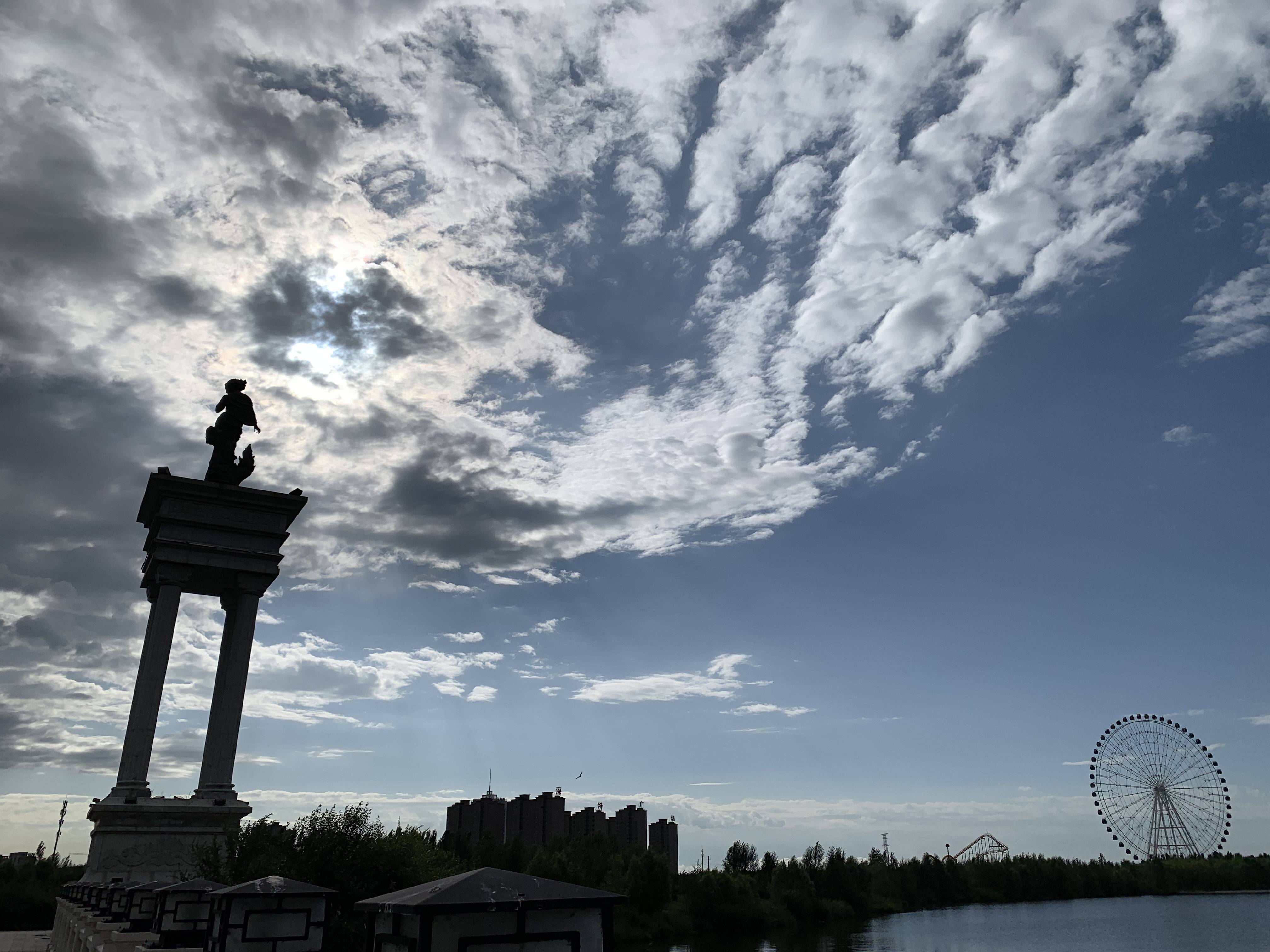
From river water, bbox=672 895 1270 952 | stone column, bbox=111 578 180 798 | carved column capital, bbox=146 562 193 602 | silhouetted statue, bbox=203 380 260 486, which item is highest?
silhouetted statue, bbox=203 380 260 486

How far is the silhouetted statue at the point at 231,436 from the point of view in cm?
3488

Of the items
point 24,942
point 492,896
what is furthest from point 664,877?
point 492,896

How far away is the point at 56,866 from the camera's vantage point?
6662cm

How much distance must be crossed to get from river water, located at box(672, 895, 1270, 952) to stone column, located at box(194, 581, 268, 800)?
53740mm

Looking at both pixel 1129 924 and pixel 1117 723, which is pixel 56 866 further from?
pixel 1117 723

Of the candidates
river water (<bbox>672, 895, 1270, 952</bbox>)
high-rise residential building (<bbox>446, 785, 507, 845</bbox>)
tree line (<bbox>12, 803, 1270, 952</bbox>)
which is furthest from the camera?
high-rise residential building (<bbox>446, 785, 507, 845</bbox>)

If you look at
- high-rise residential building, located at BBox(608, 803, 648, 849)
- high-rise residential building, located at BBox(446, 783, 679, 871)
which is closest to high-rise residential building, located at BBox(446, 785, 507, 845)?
high-rise residential building, located at BBox(446, 783, 679, 871)

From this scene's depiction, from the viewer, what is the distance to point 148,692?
30.6m

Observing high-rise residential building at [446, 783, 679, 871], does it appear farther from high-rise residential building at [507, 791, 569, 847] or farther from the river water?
the river water

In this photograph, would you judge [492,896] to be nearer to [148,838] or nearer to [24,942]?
[148,838]

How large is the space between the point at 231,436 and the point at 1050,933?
85.0 m

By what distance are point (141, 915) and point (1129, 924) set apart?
102681mm

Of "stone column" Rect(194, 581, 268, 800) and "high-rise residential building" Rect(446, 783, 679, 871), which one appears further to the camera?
"high-rise residential building" Rect(446, 783, 679, 871)

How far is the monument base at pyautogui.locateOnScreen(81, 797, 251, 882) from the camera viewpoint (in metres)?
27.9
